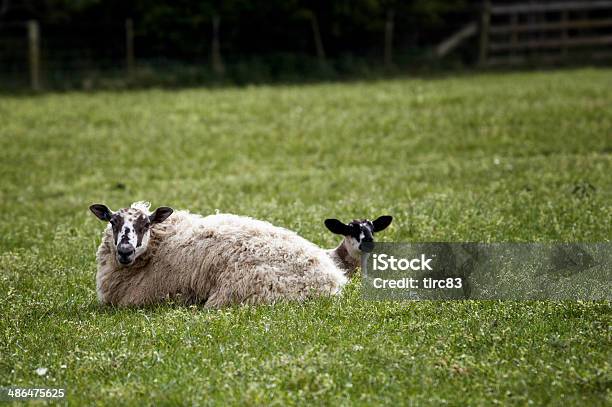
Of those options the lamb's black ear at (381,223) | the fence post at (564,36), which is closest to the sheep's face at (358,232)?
the lamb's black ear at (381,223)

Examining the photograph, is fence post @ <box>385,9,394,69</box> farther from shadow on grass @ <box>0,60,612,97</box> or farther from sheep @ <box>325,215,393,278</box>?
sheep @ <box>325,215,393,278</box>

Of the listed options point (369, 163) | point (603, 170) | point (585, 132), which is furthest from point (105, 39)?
point (603, 170)

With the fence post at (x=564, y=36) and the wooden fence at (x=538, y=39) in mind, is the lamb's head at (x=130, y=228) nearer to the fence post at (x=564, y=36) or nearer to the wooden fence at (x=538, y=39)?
the wooden fence at (x=538, y=39)

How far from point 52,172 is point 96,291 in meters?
10.8

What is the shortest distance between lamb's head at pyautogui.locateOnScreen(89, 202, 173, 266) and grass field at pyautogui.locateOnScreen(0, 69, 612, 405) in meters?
0.73

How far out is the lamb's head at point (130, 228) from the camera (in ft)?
33.1

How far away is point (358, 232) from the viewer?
1062 centimetres

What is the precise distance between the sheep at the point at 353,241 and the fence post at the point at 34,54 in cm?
2338

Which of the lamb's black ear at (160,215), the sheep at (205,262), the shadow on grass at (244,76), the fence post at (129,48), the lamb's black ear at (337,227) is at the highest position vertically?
the fence post at (129,48)

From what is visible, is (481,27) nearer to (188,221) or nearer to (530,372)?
(188,221)

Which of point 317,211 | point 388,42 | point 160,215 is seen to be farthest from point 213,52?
point 160,215

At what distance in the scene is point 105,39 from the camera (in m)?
35.3

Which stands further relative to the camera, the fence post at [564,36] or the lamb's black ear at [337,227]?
the fence post at [564,36]

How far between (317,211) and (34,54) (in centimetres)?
2015
